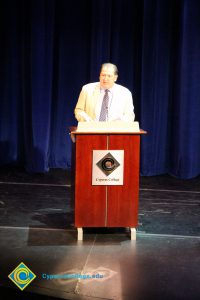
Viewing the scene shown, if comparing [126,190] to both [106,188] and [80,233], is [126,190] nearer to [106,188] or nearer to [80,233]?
[106,188]

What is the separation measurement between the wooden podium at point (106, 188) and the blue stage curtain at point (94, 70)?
7.99 feet

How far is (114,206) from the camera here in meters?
3.30

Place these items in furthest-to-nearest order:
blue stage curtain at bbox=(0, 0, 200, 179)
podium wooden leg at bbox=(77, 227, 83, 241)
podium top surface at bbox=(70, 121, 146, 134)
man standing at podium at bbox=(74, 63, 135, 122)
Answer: blue stage curtain at bbox=(0, 0, 200, 179), man standing at podium at bbox=(74, 63, 135, 122), podium wooden leg at bbox=(77, 227, 83, 241), podium top surface at bbox=(70, 121, 146, 134)

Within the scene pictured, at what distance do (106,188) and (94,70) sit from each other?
9.17ft

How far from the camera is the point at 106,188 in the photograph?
3.26 m

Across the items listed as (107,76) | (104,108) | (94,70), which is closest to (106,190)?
(104,108)

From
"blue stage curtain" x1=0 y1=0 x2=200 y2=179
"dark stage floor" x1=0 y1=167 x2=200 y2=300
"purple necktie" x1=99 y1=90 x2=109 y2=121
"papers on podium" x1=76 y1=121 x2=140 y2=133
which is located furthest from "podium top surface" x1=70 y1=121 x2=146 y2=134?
"blue stage curtain" x1=0 y1=0 x2=200 y2=179

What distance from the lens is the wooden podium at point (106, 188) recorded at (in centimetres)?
318

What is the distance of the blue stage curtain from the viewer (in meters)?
5.55

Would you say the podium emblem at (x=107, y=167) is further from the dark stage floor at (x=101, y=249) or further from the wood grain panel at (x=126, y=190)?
the dark stage floor at (x=101, y=249)

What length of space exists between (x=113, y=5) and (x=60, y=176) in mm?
2223

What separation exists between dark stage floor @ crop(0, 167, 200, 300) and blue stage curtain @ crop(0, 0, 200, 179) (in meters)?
1.07

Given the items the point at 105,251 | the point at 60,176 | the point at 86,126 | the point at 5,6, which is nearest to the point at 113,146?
the point at 86,126

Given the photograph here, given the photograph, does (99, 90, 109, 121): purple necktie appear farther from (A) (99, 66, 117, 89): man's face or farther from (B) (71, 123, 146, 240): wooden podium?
(B) (71, 123, 146, 240): wooden podium
